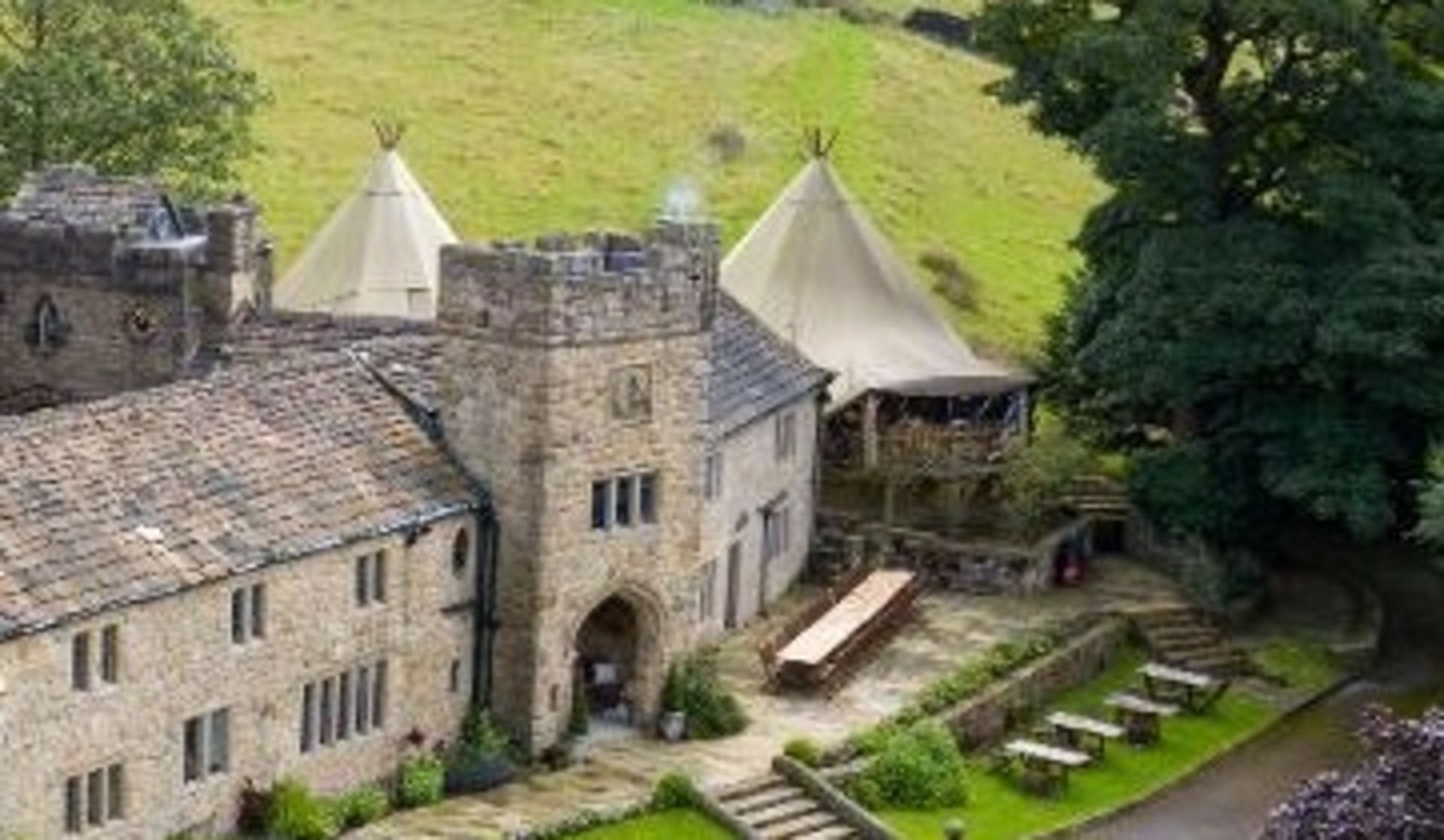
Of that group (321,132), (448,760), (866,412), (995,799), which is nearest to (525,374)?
(448,760)

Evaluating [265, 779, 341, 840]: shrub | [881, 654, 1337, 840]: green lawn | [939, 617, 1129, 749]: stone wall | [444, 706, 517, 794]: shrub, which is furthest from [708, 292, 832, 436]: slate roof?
[265, 779, 341, 840]: shrub

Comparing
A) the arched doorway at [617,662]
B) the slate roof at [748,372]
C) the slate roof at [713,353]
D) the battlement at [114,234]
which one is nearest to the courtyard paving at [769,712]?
the arched doorway at [617,662]

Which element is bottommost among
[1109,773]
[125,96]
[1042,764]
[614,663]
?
[1109,773]

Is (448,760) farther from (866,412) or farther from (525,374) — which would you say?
(866,412)

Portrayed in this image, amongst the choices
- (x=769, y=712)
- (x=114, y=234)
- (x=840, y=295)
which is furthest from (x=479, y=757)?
(x=840, y=295)

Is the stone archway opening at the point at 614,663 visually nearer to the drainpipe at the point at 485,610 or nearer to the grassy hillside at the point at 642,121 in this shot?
the drainpipe at the point at 485,610

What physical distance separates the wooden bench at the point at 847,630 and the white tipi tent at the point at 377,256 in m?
13.0

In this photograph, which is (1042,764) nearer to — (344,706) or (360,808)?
(360,808)

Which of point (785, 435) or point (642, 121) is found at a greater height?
point (642, 121)

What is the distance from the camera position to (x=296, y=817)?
149 feet

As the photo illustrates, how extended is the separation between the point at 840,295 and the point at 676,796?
23326 millimetres

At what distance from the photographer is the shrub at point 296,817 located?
4528 centimetres

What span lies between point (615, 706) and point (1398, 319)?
62.3ft

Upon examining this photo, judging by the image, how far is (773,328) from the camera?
6906 centimetres
